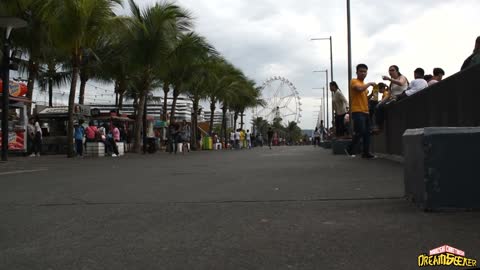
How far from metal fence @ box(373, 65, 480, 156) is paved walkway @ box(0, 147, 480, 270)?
74.9 inches

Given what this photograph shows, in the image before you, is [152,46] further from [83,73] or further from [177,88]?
[83,73]

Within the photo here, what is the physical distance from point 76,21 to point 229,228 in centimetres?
1773

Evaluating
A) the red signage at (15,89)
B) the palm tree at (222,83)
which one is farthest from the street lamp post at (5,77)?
the palm tree at (222,83)

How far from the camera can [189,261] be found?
3285 mm

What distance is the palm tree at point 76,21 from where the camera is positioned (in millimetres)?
20078

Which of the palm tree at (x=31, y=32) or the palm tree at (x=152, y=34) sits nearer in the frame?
the palm tree at (x=31, y=32)

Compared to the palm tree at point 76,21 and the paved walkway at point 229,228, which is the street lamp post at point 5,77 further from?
the paved walkway at point 229,228

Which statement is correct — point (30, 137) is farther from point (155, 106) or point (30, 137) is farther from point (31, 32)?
point (155, 106)

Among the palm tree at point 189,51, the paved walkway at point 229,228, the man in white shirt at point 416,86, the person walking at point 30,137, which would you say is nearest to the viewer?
the paved walkway at point 229,228

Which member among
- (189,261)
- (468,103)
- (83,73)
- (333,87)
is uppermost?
(83,73)

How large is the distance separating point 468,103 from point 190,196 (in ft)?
13.8

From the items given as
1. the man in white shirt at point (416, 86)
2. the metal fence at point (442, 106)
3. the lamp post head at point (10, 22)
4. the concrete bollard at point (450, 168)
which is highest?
the lamp post head at point (10, 22)

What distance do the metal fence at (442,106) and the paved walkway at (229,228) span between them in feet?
6.24

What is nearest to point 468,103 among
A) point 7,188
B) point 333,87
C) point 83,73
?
point 7,188
